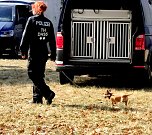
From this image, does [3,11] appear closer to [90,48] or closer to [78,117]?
[90,48]

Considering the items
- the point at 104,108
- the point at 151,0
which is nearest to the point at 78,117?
the point at 104,108

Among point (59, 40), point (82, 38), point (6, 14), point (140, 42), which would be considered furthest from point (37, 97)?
point (6, 14)

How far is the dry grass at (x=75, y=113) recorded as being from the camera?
260 inches

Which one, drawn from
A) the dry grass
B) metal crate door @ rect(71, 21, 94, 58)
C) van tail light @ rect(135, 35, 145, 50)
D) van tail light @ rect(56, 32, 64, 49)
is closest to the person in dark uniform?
the dry grass

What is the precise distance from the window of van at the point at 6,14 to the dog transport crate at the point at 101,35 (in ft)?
26.7

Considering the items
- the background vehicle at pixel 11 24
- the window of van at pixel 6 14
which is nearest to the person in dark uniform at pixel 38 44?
the background vehicle at pixel 11 24

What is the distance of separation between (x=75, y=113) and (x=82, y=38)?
311cm

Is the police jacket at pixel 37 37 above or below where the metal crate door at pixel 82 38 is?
above

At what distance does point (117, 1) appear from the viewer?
1097 cm

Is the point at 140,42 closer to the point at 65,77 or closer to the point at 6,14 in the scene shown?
the point at 65,77

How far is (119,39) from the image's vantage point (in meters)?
10.3

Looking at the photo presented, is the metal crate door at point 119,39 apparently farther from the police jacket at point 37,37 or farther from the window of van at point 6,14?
the window of van at point 6,14

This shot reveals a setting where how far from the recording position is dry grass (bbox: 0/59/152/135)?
21.7ft

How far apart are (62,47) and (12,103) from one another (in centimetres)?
216
